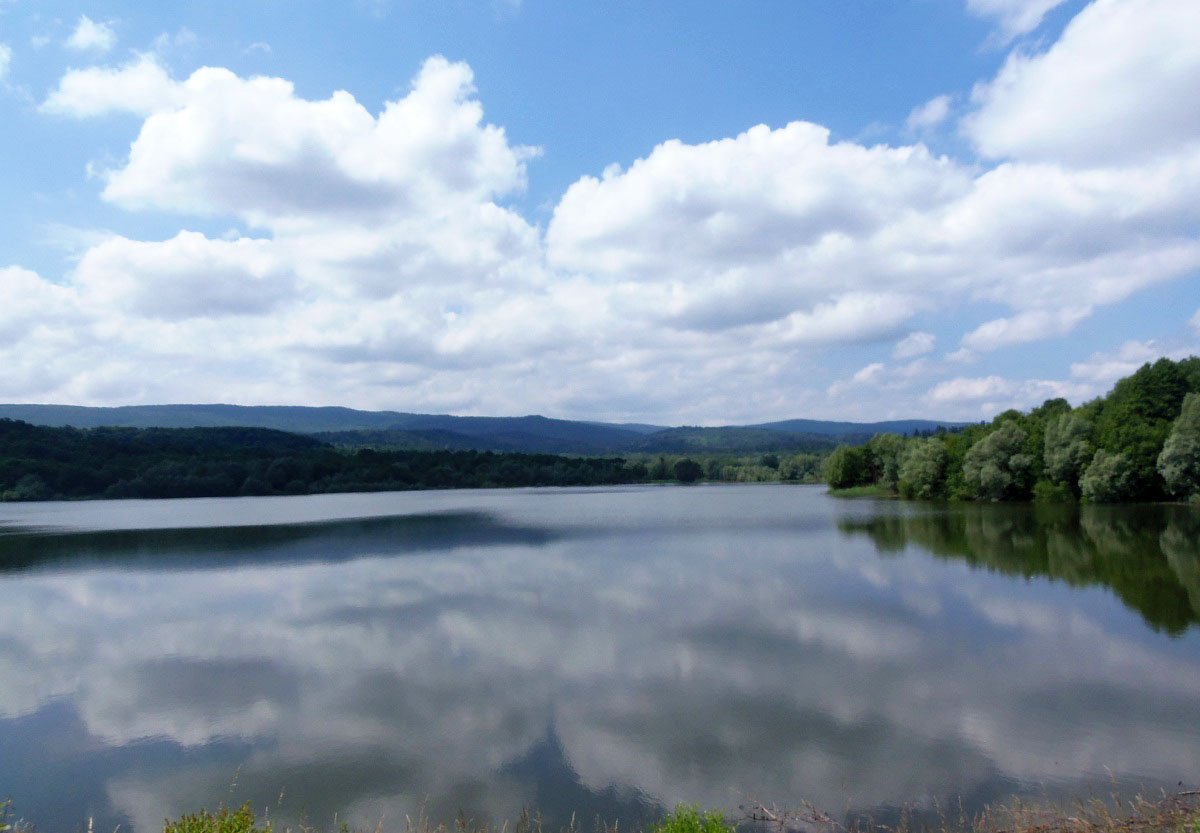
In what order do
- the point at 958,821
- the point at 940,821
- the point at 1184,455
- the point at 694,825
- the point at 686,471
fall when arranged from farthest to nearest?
1. the point at 686,471
2. the point at 1184,455
3. the point at 940,821
4. the point at 958,821
5. the point at 694,825

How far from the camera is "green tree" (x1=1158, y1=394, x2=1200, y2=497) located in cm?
4441


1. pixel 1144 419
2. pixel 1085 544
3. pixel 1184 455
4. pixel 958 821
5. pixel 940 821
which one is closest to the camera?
pixel 958 821

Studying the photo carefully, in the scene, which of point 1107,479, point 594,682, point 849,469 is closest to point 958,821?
point 594,682

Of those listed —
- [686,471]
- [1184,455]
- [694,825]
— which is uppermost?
[1184,455]

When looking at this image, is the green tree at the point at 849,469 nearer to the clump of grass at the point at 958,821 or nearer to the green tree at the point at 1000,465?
the green tree at the point at 1000,465

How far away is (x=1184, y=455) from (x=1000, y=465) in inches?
558

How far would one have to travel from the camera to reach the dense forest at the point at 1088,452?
152ft

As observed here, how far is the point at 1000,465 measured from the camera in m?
58.1

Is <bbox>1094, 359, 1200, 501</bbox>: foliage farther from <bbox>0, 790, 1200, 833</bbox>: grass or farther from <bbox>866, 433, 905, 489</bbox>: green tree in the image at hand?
<bbox>0, 790, 1200, 833</bbox>: grass

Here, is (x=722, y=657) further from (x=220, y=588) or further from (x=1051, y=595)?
(x=220, y=588)

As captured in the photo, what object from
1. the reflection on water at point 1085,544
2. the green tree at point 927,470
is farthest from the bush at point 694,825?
the green tree at point 927,470

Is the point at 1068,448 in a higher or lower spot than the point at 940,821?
higher

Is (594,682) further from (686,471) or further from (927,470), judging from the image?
(686,471)

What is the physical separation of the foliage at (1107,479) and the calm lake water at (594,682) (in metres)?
21.6
